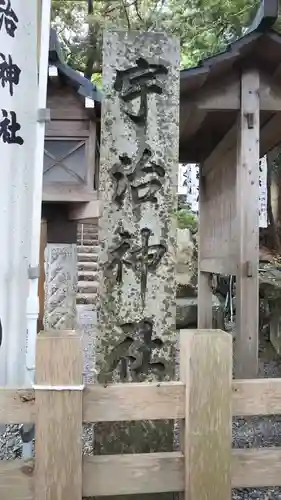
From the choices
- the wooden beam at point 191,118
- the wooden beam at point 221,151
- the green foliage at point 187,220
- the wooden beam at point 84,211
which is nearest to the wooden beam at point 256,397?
the wooden beam at point 191,118

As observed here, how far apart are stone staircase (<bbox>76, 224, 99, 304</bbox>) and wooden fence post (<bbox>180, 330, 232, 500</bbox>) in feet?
32.7

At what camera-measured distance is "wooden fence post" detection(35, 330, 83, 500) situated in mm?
1616

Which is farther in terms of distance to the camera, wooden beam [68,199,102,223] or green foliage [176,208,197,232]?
green foliage [176,208,197,232]

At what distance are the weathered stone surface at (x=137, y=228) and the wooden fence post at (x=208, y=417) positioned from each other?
3.06 feet

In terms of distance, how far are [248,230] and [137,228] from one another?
5.99ft

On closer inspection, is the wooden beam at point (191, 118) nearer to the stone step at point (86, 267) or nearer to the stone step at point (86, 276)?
the stone step at point (86, 276)

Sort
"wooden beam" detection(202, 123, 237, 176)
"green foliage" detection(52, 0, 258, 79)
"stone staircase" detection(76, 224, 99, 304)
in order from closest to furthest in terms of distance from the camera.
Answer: "wooden beam" detection(202, 123, 237, 176) → "green foliage" detection(52, 0, 258, 79) → "stone staircase" detection(76, 224, 99, 304)

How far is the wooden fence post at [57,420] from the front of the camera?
1.62 meters

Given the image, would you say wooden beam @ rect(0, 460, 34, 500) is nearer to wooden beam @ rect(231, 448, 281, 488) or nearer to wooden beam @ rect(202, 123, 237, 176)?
wooden beam @ rect(231, 448, 281, 488)

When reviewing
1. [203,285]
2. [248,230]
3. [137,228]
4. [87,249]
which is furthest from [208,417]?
[87,249]

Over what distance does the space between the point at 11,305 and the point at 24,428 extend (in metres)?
0.59

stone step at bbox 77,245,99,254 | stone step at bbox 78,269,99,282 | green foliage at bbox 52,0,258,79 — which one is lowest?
stone step at bbox 78,269,99,282

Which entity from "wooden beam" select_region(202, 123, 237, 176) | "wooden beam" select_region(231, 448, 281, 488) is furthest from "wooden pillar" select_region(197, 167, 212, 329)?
"wooden beam" select_region(231, 448, 281, 488)

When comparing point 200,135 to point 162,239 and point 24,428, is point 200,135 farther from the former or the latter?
point 24,428
